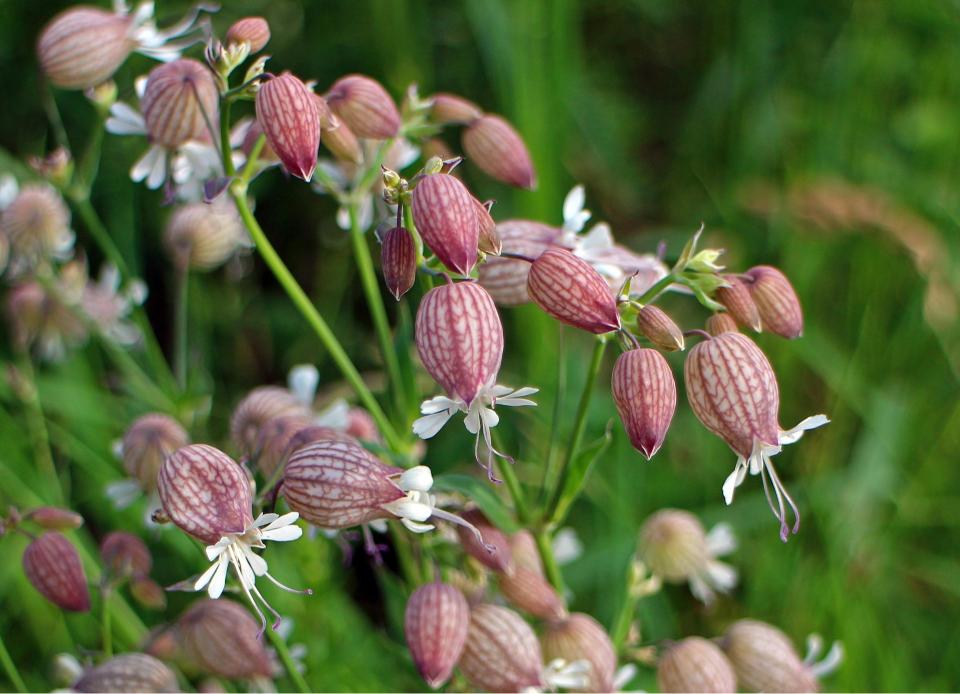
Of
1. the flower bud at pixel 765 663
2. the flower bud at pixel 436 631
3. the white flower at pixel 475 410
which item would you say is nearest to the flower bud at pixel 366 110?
the white flower at pixel 475 410

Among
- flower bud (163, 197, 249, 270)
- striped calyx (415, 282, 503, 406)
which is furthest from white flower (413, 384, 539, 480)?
flower bud (163, 197, 249, 270)

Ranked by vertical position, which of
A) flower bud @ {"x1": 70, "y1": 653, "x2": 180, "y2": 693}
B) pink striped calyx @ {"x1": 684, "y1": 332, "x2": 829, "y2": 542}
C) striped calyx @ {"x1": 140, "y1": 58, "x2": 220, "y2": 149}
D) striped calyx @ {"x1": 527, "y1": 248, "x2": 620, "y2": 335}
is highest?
striped calyx @ {"x1": 140, "y1": 58, "x2": 220, "y2": 149}

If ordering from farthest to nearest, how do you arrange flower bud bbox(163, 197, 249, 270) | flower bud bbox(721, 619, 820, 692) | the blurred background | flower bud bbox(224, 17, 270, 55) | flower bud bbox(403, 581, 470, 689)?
1. the blurred background
2. flower bud bbox(163, 197, 249, 270)
3. flower bud bbox(721, 619, 820, 692)
4. flower bud bbox(224, 17, 270, 55)
5. flower bud bbox(403, 581, 470, 689)

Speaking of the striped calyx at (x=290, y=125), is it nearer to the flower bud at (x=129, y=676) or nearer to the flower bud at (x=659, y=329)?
the flower bud at (x=659, y=329)

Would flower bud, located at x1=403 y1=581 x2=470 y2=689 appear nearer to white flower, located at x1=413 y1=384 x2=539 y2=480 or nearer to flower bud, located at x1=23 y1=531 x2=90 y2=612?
white flower, located at x1=413 y1=384 x2=539 y2=480

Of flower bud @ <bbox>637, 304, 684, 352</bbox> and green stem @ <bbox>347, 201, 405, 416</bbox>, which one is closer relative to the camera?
flower bud @ <bbox>637, 304, 684, 352</bbox>

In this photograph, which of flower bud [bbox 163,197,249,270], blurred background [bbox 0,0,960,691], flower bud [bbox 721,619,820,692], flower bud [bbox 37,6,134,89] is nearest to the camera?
flower bud [bbox 721,619,820,692]

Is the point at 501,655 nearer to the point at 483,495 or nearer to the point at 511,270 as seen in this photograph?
the point at 483,495
